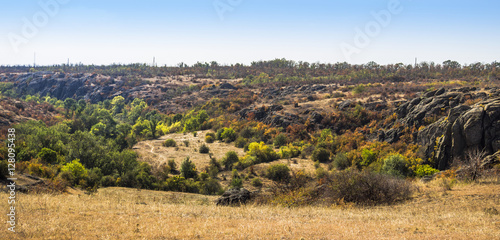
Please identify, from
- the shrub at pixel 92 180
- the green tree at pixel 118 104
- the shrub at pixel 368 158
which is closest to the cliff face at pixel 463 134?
the shrub at pixel 368 158

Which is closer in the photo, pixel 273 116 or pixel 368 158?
pixel 368 158

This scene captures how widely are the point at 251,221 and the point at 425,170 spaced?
2168cm

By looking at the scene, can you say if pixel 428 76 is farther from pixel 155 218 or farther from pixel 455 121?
pixel 155 218

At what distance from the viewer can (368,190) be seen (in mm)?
15984

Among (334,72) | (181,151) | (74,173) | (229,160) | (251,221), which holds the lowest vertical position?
(181,151)

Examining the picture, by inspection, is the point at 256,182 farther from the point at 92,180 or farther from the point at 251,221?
the point at 251,221

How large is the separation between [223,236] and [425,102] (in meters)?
39.1

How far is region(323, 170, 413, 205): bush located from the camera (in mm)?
15820

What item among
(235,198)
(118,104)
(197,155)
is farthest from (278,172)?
(118,104)

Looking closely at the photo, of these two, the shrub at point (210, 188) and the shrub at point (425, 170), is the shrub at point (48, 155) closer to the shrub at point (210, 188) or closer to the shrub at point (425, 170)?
the shrub at point (210, 188)

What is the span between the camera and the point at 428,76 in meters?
89.2

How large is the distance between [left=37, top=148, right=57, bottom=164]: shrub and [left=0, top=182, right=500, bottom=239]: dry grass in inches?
672

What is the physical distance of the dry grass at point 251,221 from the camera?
9.45 m

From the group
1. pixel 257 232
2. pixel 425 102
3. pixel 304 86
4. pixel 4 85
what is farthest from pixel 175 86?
pixel 257 232
